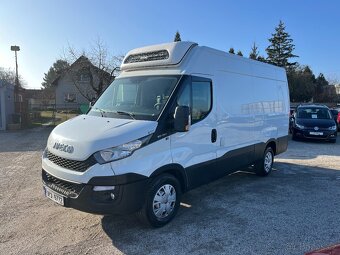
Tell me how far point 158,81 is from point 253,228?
265 centimetres

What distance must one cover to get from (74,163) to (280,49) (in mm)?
57998

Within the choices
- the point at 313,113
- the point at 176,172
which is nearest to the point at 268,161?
the point at 176,172

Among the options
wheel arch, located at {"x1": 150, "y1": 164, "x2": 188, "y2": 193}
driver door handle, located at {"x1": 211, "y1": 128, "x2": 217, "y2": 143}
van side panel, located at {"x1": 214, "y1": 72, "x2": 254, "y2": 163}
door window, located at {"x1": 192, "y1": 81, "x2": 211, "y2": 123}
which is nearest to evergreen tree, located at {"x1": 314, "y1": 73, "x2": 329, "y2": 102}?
van side panel, located at {"x1": 214, "y1": 72, "x2": 254, "y2": 163}

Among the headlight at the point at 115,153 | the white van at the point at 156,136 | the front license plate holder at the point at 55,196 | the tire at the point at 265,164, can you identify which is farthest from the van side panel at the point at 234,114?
the front license plate holder at the point at 55,196

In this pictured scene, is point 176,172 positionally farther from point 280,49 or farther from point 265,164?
point 280,49

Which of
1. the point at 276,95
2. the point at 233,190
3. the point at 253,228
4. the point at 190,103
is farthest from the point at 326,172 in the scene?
the point at 190,103

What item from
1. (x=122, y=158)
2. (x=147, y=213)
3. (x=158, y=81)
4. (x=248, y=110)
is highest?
(x=158, y=81)

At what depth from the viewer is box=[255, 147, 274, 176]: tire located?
793 centimetres

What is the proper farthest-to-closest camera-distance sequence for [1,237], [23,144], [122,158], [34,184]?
1. [23,144]
2. [34,184]
3. [1,237]
4. [122,158]

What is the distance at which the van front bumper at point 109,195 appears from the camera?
4.16 m

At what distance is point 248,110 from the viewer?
693 centimetres

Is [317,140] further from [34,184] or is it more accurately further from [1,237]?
[1,237]

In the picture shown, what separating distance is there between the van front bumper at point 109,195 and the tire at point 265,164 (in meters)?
4.36

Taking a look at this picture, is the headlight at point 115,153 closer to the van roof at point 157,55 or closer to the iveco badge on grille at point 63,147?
the iveco badge on grille at point 63,147
